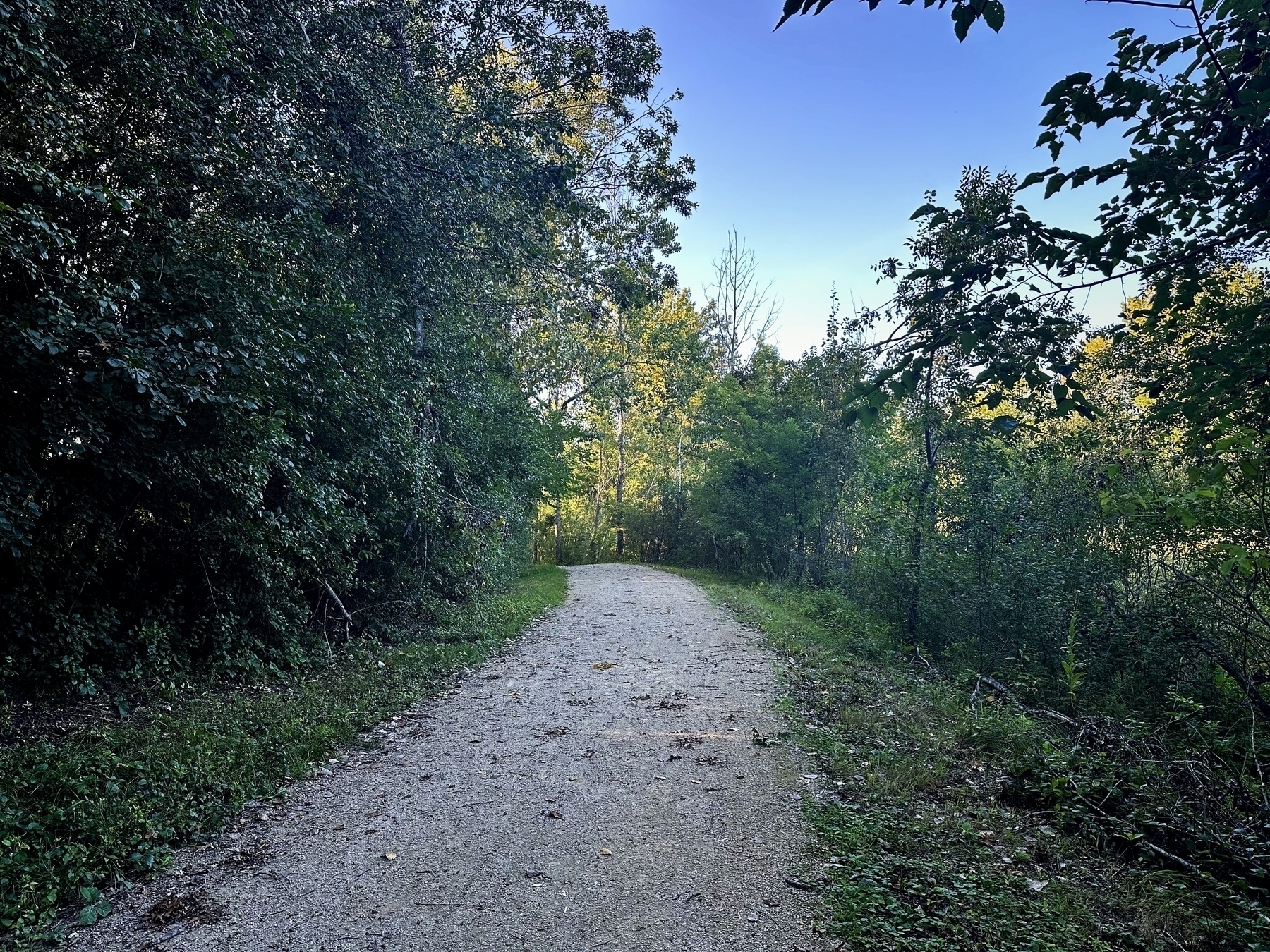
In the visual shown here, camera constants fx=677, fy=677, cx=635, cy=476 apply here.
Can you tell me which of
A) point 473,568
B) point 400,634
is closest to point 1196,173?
point 400,634

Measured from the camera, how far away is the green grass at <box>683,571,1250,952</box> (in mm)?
3168

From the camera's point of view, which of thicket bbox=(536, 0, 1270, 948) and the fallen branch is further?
the fallen branch

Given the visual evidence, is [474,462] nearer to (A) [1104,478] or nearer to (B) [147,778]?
(B) [147,778]

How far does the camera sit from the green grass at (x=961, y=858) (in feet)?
10.4

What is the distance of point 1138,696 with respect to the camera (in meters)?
7.96

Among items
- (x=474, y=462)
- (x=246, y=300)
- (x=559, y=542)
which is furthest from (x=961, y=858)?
(x=559, y=542)

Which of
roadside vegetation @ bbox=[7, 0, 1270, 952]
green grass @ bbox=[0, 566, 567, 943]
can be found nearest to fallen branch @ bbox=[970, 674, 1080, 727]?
roadside vegetation @ bbox=[7, 0, 1270, 952]

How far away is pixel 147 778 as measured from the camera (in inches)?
175

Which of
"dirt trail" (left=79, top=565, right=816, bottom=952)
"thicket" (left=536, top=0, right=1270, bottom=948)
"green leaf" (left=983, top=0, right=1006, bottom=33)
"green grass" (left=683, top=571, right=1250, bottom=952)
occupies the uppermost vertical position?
"green leaf" (left=983, top=0, right=1006, bottom=33)

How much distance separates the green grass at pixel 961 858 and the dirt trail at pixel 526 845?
0.30 m

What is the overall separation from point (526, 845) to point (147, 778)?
256cm

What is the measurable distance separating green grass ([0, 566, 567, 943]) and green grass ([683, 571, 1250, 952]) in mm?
3781

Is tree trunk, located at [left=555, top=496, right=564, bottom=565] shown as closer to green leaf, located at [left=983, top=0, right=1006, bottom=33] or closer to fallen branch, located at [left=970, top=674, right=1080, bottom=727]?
fallen branch, located at [left=970, top=674, right=1080, bottom=727]

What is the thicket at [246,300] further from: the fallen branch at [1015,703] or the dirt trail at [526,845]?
the fallen branch at [1015,703]
